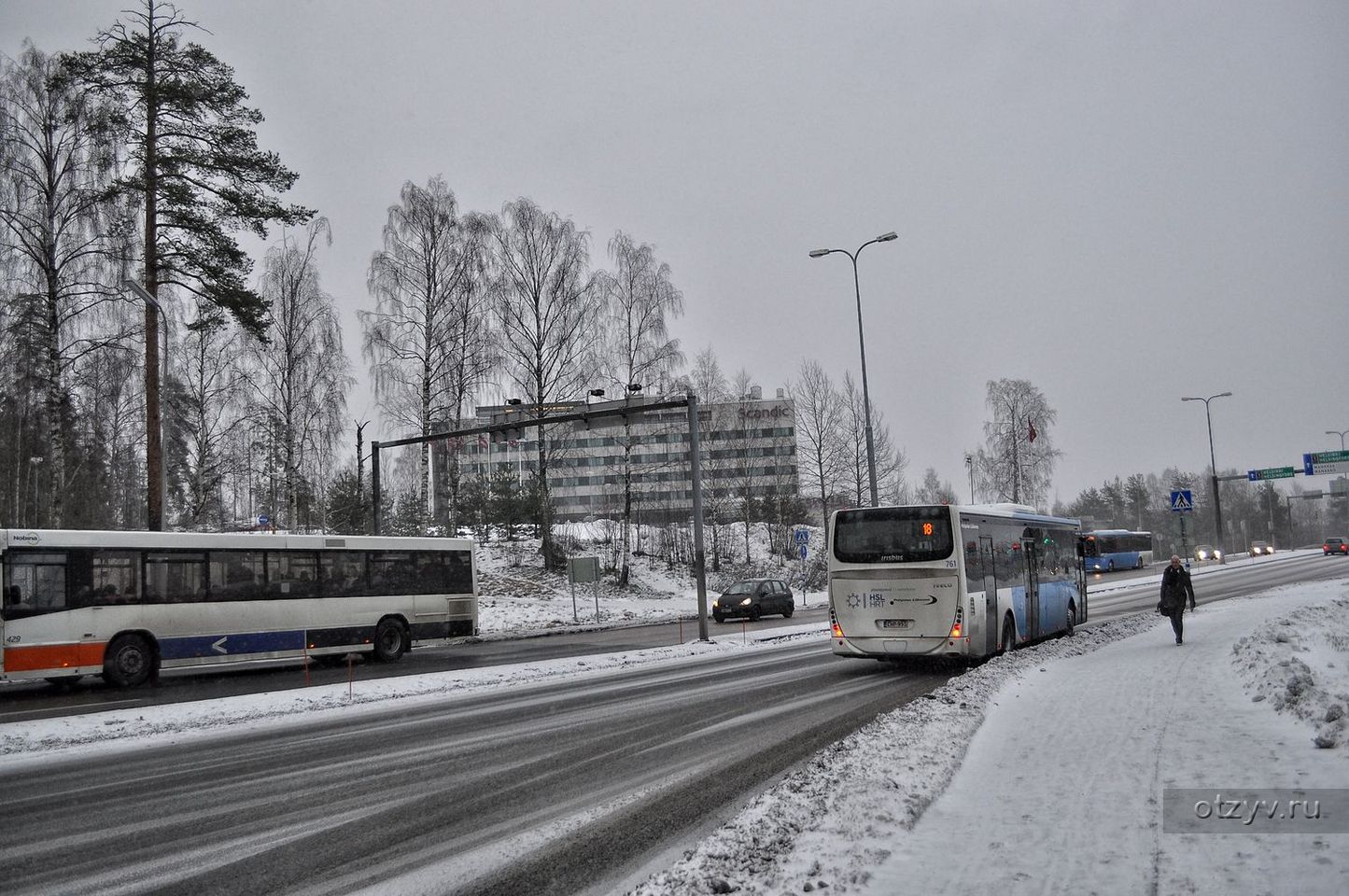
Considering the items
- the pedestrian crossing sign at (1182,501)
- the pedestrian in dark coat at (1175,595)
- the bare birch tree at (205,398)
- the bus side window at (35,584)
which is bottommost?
the pedestrian in dark coat at (1175,595)

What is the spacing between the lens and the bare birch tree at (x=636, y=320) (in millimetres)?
41125

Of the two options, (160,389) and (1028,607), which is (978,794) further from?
(160,389)

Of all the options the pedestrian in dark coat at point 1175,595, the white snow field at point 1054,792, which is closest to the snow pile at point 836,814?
the white snow field at point 1054,792

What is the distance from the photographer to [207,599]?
18.9m

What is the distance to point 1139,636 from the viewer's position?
18797mm

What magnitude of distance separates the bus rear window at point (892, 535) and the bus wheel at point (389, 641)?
12.3 metres

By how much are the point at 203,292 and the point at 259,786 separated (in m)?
19.0

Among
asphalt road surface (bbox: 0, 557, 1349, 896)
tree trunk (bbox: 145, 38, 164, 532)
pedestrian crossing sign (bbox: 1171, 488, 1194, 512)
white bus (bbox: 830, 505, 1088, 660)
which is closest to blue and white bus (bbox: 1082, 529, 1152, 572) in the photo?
pedestrian crossing sign (bbox: 1171, 488, 1194, 512)

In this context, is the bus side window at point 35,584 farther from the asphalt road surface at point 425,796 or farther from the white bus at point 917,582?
the white bus at point 917,582

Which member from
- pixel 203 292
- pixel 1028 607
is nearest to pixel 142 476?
pixel 203 292

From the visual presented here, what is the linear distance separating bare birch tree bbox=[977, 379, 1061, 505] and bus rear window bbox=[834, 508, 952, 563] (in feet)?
210

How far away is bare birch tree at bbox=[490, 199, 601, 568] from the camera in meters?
39.2

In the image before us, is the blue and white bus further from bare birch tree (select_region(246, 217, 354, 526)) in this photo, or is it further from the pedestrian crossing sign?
bare birch tree (select_region(246, 217, 354, 526))

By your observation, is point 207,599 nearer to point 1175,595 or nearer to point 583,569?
point 583,569
